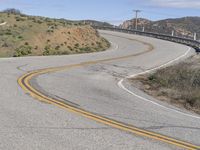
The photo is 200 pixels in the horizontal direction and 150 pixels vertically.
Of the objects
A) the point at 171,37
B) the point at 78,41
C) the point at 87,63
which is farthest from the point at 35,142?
the point at 171,37

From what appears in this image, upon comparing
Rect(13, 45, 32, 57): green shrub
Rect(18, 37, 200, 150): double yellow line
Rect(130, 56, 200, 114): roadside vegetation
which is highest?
Rect(18, 37, 200, 150): double yellow line

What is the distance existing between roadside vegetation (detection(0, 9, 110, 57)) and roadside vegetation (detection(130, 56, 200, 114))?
17.8 m

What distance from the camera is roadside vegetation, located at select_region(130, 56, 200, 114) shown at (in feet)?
51.9

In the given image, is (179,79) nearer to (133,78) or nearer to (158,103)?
(133,78)

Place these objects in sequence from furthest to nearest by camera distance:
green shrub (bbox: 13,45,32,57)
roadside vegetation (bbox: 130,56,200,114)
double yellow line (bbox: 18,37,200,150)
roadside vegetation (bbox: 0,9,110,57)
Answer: roadside vegetation (bbox: 0,9,110,57), green shrub (bbox: 13,45,32,57), roadside vegetation (bbox: 130,56,200,114), double yellow line (bbox: 18,37,200,150)

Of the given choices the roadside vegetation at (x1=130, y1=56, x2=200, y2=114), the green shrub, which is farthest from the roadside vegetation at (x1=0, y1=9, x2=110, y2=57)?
the roadside vegetation at (x1=130, y1=56, x2=200, y2=114)

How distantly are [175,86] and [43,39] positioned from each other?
26.3m

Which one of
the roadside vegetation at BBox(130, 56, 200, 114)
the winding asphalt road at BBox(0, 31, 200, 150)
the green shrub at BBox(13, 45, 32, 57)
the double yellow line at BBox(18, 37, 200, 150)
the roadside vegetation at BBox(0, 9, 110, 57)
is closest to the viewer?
the winding asphalt road at BBox(0, 31, 200, 150)

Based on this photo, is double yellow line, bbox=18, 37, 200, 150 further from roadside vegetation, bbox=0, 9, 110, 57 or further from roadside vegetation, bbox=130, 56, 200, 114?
roadside vegetation, bbox=0, 9, 110, 57

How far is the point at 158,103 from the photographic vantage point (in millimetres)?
14867

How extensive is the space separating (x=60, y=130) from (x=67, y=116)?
1477mm

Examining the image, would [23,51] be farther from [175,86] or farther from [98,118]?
[98,118]

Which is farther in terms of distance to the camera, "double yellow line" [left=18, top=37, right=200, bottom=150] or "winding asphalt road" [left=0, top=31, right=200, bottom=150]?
"double yellow line" [left=18, top=37, right=200, bottom=150]

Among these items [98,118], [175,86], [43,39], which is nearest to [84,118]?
[98,118]
